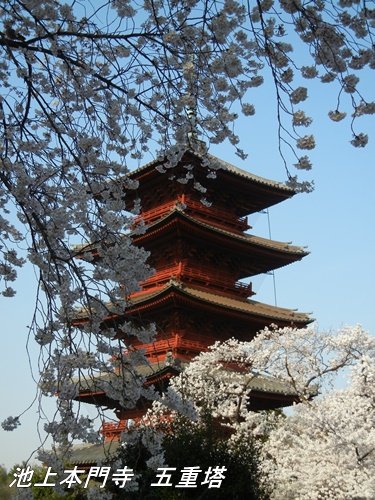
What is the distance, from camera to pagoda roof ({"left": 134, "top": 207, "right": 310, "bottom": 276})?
663 inches

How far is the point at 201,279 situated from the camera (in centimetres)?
1791

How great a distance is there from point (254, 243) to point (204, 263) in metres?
1.72

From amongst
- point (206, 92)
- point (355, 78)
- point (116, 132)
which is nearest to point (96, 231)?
point (116, 132)

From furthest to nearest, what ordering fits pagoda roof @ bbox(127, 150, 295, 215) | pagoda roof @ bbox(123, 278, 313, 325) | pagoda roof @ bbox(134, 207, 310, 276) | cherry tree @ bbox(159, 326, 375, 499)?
pagoda roof @ bbox(127, 150, 295, 215)
pagoda roof @ bbox(134, 207, 310, 276)
pagoda roof @ bbox(123, 278, 313, 325)
cherry tree @ bbox(159, 326, 375, 499)

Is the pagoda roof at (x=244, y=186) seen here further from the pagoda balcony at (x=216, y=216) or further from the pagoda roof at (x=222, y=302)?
the pagoda roof at (x=222, y=302)

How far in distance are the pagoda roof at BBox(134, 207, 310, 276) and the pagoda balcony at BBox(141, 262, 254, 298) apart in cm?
105

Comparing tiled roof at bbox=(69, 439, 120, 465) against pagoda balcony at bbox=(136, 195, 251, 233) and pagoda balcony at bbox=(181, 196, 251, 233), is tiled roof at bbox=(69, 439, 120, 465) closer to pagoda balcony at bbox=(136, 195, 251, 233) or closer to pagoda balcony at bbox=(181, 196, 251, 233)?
pagoda balcony at bbox=(136, 195, 251, 233)

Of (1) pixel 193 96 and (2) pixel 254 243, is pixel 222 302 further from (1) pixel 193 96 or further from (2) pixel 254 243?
(1) pixel 193 96

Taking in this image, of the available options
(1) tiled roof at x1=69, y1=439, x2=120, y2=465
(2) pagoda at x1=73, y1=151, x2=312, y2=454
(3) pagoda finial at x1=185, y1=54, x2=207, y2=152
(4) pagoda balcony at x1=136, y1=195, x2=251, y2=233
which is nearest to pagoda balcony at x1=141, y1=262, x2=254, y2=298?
(2) pagoda at x1=73, y1=151, x2=312, y2=454

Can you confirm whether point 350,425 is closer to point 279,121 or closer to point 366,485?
point 366,485

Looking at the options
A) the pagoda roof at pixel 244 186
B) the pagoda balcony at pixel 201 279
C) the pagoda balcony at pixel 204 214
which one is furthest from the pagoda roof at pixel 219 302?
the pagoda roof at pixel 244 186

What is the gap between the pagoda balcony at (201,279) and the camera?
57.9 ft

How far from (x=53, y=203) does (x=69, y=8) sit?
5.31ft

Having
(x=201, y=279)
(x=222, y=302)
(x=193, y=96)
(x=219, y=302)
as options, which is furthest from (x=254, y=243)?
(x=193, y=96)
